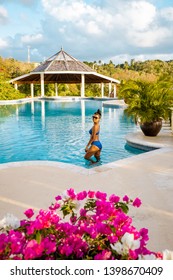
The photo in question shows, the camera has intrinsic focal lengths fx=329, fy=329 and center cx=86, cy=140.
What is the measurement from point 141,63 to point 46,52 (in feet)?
80.5

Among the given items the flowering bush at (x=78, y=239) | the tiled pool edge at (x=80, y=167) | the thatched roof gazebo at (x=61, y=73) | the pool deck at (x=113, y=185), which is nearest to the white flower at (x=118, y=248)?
the flowering bush at (x=78, y=239)

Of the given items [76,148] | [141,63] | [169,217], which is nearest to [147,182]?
[169,217]

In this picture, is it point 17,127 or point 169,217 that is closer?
point 169,217

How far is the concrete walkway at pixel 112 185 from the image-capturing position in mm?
3412

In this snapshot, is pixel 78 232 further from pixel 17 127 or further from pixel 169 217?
pixel 17 127

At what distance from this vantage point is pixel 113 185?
14.8 ft

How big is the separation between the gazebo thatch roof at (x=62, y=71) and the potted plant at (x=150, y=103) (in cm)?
2224

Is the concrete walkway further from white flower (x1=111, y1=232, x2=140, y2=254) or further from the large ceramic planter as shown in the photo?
the large ceramic planter

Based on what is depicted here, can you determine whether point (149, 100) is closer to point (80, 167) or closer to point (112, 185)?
point (80, 167)

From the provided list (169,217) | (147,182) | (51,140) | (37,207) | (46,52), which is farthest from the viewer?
(46,52)

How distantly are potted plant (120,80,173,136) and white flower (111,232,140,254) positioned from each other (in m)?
7.60

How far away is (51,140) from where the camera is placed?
10.6 meters

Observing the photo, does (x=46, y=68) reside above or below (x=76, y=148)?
above
